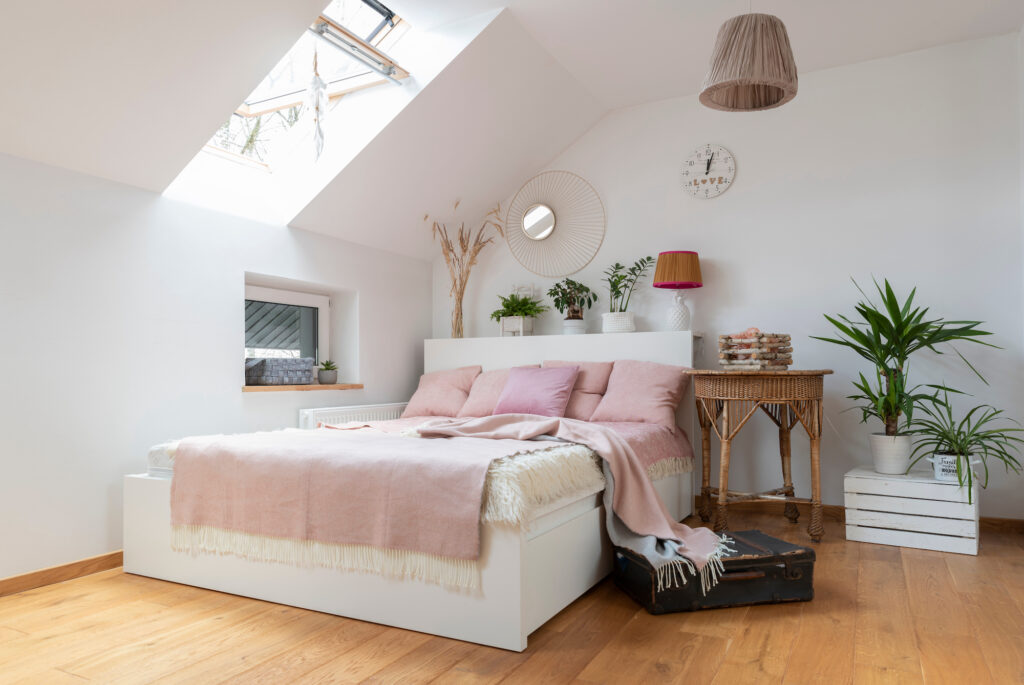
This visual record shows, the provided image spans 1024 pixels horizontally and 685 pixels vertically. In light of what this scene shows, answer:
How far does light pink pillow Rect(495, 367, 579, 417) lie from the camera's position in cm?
376

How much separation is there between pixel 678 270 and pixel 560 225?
3.46 feet

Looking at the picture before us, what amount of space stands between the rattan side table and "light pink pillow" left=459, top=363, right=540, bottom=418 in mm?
1065

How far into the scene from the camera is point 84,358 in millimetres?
2908

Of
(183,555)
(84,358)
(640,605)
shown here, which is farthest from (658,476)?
(84,358)

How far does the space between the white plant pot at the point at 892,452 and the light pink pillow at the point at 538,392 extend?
1551mm

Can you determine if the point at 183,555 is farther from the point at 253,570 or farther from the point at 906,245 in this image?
the point at 906,245

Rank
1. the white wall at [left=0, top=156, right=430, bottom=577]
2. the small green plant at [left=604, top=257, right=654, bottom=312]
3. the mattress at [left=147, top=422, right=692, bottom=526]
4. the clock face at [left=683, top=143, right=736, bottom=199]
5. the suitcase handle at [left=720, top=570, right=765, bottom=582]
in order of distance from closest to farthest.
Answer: the mattress at [left=147, top=422, right=692, bottom=526] → the suitcase handle at [left=720, top=570, right=765, bottom=582] → the white wall at [left=0, top=156, right=430, bottom=577] → the clock face at [left=683, top=143, right=736, bottom=199] → the small green plant at [left=604, top=257, right=654, bottom=312]

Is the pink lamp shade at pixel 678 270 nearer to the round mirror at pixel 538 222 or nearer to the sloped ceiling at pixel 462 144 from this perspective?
the round mirror at pixel 538 222

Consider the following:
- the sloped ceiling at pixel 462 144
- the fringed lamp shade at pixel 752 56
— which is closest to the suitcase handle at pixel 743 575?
the fringed lamp shade at pixel 752 56

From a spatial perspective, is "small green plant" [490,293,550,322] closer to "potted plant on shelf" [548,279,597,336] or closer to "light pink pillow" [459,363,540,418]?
"potted plant on shelf" [548,279,597,336]

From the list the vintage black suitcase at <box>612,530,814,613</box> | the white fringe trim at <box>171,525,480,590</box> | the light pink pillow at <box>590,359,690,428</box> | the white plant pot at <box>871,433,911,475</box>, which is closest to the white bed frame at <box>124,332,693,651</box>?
the white fringe trim at <box>171,525,480,590</box>

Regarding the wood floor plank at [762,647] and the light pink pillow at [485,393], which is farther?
the light pink pillow at [485,393]

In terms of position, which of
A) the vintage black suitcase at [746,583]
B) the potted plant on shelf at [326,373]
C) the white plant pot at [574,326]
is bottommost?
the vintage black suitcase at [746,583]

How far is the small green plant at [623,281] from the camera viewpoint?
4.41 metres
